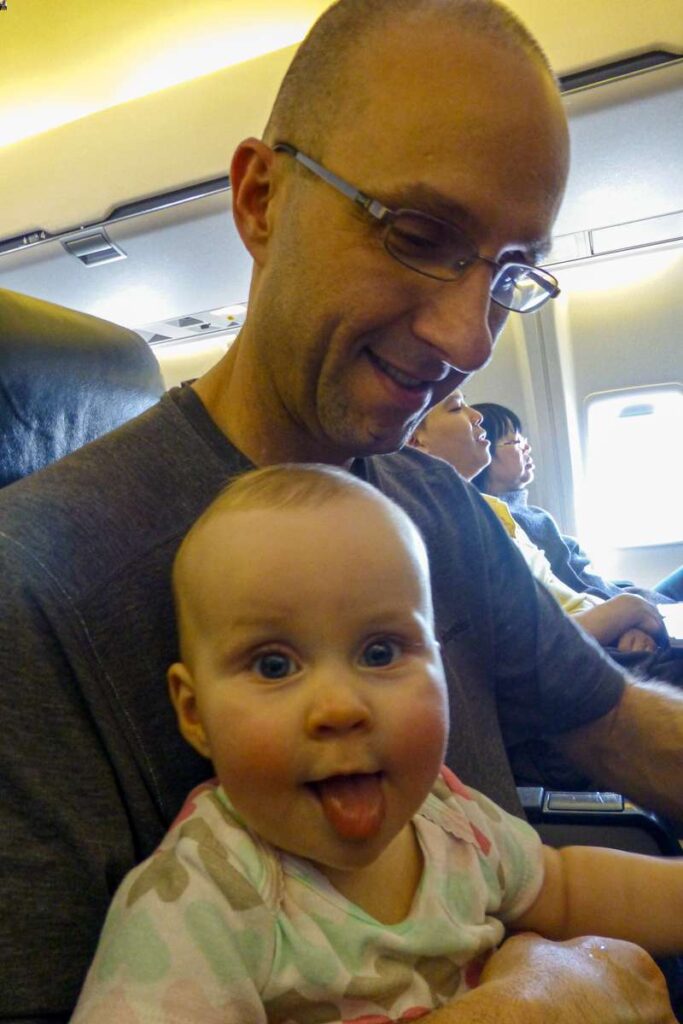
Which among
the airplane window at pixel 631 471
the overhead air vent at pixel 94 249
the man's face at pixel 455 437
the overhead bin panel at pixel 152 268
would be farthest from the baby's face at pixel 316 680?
the airplane window at pixel 631 471

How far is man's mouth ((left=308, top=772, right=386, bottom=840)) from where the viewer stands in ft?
2.51

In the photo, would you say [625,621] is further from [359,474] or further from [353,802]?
[353,802]

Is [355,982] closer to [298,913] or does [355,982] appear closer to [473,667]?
[298,913]

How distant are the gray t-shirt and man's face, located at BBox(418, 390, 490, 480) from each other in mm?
2577

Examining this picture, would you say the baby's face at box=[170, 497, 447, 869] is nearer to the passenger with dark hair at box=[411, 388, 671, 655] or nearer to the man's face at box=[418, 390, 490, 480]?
the passenger with dark hair at box=[411, 388, 671, 655]

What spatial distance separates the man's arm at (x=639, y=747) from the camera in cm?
152

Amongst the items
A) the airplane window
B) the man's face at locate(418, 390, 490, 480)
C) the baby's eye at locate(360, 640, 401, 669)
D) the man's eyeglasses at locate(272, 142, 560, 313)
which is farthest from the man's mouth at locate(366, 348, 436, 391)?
the airplane window

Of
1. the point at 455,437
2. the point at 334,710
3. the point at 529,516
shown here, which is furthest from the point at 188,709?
the point at 529,516

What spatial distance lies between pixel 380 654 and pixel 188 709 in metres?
0.23

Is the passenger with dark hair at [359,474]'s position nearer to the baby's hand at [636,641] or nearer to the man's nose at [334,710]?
the man's nose at [334,710]

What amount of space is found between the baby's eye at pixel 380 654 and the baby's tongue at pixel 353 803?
0.37ft

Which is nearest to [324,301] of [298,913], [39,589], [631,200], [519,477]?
[39,589]

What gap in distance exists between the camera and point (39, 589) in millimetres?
852

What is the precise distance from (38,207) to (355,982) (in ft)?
10.3
